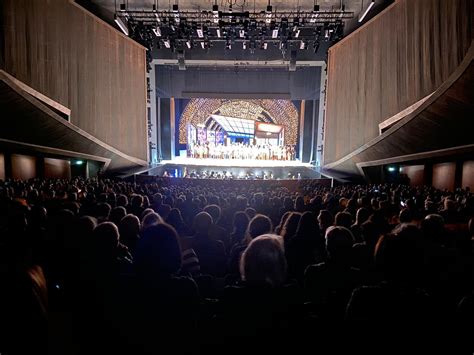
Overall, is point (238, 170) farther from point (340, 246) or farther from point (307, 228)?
point (340, 246)

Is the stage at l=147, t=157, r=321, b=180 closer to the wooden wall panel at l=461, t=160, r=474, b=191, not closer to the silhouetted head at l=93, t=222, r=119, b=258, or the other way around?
the wooden wall panel at l=461, t=160, r=474, b=191

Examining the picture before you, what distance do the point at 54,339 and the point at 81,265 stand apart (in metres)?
0.57

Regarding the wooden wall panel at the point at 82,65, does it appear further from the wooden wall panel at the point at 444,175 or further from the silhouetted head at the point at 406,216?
the wooden wall panel at the point at 444,175

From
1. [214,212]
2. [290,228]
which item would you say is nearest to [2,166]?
[214,212]

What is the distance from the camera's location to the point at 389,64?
40.7 ft

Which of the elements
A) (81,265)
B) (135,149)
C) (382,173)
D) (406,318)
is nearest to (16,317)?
(81,265)

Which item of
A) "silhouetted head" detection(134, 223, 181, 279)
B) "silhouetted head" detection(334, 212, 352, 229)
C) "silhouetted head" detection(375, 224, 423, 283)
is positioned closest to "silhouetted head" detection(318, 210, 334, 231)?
"silhouetted head" detection(334, 212, 352, 229)

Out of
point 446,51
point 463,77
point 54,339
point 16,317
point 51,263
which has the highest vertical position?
point 446,51

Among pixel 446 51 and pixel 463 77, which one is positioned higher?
pixel 446 51

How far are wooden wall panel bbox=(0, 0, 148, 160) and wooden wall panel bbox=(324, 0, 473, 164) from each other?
1000 cm

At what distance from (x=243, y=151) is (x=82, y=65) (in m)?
12.0

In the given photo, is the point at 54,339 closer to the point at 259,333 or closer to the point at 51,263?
the point at 51,263

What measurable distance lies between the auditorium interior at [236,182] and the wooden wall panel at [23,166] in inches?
2.4

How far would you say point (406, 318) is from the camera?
5.24ft
